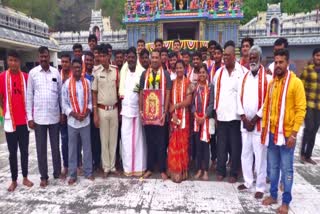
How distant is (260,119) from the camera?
360cm

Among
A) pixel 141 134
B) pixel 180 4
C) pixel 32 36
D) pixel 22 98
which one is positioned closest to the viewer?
pixel 22 98

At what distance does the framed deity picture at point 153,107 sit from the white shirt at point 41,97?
132 centimetres

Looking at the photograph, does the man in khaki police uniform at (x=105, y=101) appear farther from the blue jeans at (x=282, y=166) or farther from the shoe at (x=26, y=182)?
the blue jeans at (x=282, y=166)

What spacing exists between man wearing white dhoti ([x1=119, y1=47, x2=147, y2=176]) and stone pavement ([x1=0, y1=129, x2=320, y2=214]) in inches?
10.1

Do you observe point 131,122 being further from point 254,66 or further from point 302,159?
point 302,159

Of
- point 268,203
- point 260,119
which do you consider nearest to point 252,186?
point 268,203

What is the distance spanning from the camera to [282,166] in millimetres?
3197

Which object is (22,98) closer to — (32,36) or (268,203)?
(268,203)

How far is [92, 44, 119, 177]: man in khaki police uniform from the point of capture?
423 cm

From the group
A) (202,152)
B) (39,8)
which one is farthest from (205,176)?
(39,8)

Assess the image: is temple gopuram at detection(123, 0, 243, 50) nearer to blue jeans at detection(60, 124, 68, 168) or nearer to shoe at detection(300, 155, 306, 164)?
shoe at detection(300, 155, 306, 164)

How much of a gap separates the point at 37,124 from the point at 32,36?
1273cm

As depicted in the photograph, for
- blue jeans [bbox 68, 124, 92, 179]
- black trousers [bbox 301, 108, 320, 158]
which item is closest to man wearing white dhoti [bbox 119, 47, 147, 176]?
blue jeans [bbox 68, 124, 92, 179]

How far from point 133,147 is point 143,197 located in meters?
0.95
